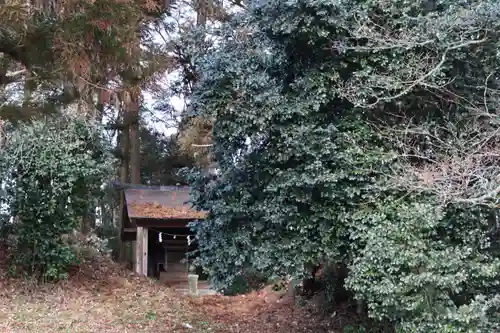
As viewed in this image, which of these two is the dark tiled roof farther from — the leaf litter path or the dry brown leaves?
the leaf litter path

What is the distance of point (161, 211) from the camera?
1136 centimetres

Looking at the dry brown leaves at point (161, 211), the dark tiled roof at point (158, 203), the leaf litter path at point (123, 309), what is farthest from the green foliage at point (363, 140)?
the dry brown leaves at point (161, 211)

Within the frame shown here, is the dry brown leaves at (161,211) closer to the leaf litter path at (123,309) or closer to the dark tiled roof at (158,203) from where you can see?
the dark tiled roof at (158,203)

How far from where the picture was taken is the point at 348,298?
7.80 meters

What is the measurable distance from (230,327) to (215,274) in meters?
2.15

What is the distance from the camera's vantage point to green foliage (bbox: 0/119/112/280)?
7.87 metres

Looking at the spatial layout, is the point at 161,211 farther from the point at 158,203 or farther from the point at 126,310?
the point at 126,310

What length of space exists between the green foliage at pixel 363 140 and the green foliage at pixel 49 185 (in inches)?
137

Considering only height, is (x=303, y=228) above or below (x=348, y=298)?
above

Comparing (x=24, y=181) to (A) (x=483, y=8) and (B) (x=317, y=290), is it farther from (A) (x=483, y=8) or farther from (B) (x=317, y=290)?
(A) (x=483, y=8)

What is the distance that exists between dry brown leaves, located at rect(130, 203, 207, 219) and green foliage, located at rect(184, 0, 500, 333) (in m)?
5.84

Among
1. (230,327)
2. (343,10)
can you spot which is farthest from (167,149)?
(343,10)

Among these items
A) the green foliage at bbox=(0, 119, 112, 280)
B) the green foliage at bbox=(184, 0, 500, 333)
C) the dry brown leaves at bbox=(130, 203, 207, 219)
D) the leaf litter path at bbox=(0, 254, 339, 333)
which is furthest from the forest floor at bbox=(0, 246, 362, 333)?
the green foliage at bbox=(184, 0, 500, 333)

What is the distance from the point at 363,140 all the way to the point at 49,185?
204 inches
